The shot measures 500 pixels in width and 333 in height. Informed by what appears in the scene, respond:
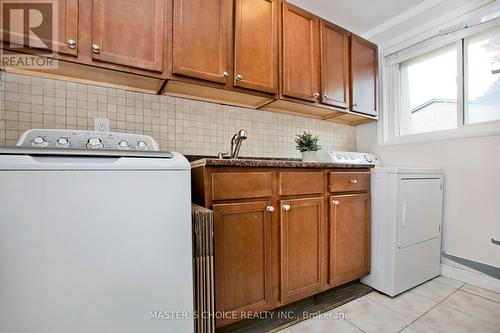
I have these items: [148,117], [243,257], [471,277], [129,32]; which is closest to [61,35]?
[129,32]

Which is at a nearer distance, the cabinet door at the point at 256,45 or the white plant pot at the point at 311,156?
the cabinet door at the point at 256,45

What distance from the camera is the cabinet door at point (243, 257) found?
3.84 feet

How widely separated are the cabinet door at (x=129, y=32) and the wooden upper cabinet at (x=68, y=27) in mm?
75

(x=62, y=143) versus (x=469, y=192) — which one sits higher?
(x=62, y=143)

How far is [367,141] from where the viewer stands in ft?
8.44

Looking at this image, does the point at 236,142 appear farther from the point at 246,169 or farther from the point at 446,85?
the point at 446,85

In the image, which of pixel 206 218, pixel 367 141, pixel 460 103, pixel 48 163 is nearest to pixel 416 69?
pixel 460 103

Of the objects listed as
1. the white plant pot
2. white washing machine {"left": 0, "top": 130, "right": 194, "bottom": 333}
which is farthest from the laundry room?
the white plant pot

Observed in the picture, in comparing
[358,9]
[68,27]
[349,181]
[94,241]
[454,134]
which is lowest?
[94,241]

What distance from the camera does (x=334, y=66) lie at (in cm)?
202

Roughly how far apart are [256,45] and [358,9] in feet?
4.09

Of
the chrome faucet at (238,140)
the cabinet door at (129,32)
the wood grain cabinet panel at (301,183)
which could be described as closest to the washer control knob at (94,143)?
the cabinet door at (129,32)

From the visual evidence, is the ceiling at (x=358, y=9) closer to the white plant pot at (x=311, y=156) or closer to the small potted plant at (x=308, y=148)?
the small potted plant at (x=308, y=148)

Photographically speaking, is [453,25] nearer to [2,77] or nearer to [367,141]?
[367,141]
